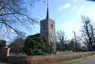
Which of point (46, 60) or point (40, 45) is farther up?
point (40, 45)

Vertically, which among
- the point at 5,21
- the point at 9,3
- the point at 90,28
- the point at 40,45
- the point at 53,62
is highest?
the point at 90,28

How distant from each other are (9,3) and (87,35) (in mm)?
63237

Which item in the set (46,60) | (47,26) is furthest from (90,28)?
(46,60)

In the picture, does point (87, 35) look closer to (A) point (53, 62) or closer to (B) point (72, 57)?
(B) point (72, 57)

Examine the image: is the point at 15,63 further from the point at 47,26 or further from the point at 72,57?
the point at 47,26

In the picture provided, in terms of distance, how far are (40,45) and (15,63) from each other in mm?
11875

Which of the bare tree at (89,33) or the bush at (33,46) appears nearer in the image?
the bush at (33,46)

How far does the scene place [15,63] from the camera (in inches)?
874

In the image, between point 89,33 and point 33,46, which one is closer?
point 33,46

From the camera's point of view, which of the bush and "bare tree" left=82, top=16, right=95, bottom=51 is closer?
the bush

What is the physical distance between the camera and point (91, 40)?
257 feet

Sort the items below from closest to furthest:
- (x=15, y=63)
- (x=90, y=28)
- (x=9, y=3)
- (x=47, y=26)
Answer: (x=9, y=3), (x=15, y=63), (x=90, y=28), (x=47, y=26)

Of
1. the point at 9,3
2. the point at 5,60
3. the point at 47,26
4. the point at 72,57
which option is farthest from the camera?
the point at 47,26

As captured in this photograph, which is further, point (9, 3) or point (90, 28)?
point (90, 28)
